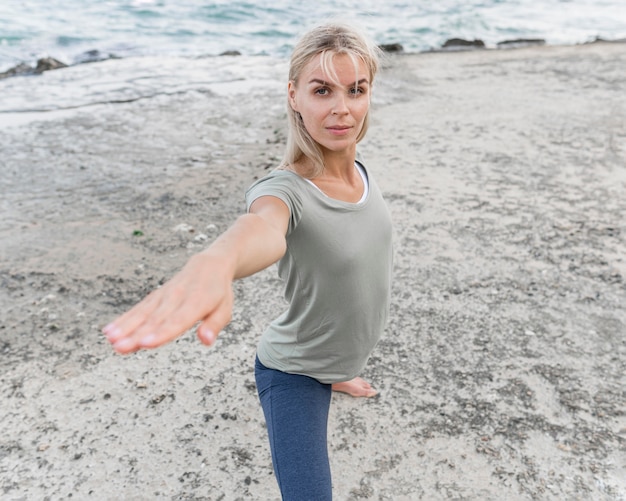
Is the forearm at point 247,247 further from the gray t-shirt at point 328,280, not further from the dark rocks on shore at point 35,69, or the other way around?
the dark rocks on shore at point 35,69

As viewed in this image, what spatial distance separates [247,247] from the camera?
4.98ft

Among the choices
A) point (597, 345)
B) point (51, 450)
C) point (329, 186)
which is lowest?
point (51, 450)

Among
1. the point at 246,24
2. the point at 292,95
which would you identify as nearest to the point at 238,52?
the point at 246,24

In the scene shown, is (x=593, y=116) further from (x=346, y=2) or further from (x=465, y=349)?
(x=346, y=2)

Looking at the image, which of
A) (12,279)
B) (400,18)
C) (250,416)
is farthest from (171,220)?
(400,18)

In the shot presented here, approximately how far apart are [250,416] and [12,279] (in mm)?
2077

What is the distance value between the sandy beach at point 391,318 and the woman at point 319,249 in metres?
0.64

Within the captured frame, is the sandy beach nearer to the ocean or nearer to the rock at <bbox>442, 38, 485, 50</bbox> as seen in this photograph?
the rock at <bbox>442, 38, 485, 50</bbox>


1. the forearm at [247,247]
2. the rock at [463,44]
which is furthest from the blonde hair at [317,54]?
the rock at [463,44]

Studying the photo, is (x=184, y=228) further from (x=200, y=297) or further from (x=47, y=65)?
(x=47, y=65)

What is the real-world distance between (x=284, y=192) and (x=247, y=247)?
361 mm

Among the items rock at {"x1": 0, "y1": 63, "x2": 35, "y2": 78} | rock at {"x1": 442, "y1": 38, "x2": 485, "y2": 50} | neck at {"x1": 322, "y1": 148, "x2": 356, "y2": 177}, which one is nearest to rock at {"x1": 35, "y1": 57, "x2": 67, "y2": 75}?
rock at {"x1": 0, "y1": 63, "x2": 35, "y2": 78}

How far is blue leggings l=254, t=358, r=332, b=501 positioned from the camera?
6.25 ft

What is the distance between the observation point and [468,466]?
2574mm
